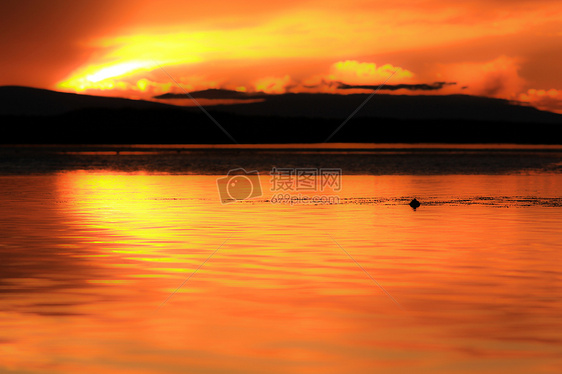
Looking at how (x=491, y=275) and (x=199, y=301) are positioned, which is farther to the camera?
(x=491, y=275)

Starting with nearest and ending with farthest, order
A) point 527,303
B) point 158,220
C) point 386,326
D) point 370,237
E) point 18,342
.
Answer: point 18,342
point 386,326
point 527,303
point 370,237
point 158,220

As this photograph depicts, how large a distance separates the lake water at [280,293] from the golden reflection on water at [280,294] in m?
0.03

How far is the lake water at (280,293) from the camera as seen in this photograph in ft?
28.9

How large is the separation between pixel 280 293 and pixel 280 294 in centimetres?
8

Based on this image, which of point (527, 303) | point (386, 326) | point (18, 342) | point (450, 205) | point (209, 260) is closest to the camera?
point (18, 342)

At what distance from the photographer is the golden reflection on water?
28.9 ft

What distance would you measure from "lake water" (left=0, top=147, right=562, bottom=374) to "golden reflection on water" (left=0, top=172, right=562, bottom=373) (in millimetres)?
34

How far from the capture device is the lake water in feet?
28.9

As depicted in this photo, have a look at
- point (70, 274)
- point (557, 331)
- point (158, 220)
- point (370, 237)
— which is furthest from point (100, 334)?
point (158, 220)

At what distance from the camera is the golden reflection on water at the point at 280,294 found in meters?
8.81

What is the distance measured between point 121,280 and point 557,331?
6970 mm

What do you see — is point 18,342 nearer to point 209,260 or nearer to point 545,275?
point 209,260

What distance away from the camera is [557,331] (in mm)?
9852

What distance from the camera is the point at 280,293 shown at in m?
12.2
